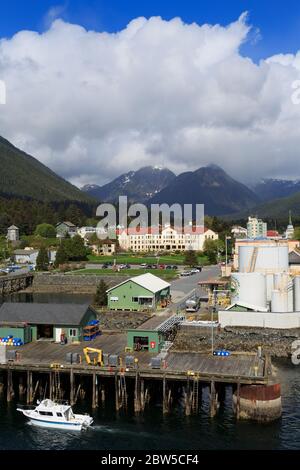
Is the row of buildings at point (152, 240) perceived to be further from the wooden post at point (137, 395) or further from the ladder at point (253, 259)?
the wooden post at point (137, 395)

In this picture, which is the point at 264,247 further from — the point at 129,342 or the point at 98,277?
the point at 98,277

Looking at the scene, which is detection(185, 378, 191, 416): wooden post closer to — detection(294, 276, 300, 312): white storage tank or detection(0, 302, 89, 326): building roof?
detection(0, 302, 89, 326): building roof

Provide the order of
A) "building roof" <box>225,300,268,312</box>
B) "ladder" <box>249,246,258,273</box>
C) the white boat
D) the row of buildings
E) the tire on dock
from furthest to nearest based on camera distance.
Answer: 1. the row of buildings
2. "ladder" <box>249,246,258,273</box>
3. "building roof" <box>225,300,268,312</box>
4. the tire on dock
5. the white boat

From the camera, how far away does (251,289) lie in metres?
52.9

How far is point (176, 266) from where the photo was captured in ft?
361

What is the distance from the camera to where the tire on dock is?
31594mm

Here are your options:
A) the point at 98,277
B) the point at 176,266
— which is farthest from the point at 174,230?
the point at 98,277

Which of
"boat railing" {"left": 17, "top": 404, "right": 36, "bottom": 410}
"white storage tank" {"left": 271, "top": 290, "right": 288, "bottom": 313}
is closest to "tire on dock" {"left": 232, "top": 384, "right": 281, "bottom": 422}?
Answer: "boat railing" {"left": 17, "top": 404, "right": 36, "bottom": 410}

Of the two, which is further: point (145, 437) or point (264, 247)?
point (264, 247)

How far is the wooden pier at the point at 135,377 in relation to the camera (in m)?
33.2

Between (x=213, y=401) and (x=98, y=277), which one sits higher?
(x=98, y=277)

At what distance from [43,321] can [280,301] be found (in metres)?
23.1

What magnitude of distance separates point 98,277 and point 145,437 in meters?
66.1

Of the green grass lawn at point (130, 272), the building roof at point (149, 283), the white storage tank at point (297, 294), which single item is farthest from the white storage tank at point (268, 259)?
the green grass lawn at point (130, 272)
